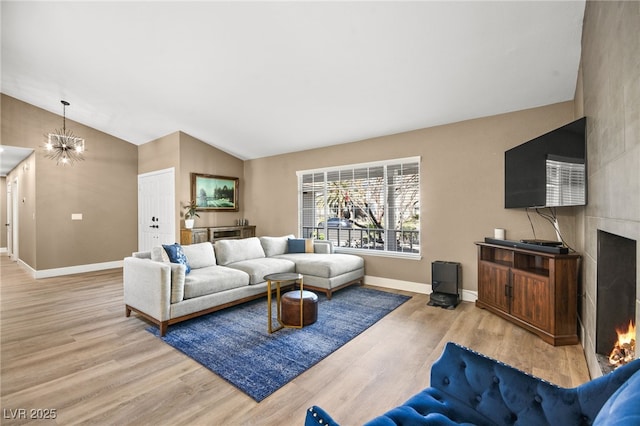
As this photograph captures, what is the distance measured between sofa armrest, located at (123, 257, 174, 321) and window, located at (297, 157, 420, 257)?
3219 millimetres

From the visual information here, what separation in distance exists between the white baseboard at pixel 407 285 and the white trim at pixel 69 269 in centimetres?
578

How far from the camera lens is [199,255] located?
13.8 feet

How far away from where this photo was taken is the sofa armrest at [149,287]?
310cm

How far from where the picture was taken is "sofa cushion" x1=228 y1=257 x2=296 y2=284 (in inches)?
161

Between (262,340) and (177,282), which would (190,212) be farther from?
(262,340)

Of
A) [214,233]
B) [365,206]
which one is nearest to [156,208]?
[214,233]

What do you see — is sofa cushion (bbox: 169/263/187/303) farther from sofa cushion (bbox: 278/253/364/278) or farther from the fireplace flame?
the fireplace flame

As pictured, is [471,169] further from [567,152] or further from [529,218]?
[567,152]

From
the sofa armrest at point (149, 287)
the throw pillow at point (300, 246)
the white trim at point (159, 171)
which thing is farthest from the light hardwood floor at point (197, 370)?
the white trim at point (159, 171)

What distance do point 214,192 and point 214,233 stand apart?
91cm

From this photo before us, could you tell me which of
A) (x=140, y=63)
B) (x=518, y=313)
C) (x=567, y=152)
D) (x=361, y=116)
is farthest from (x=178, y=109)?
(x=518, y=313)

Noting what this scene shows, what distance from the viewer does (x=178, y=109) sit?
16.8 feet

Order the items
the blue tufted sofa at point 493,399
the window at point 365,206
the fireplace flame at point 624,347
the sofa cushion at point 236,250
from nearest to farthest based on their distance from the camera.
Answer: the blue tufted sofa at point 493,399 → the fireplace flame at point 624,347 → the sofa cushion at point 236,250 → the window at point 365,206

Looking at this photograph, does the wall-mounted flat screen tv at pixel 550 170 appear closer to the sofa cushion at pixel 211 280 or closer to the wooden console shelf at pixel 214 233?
the sofa cushion at pixel 211 280
